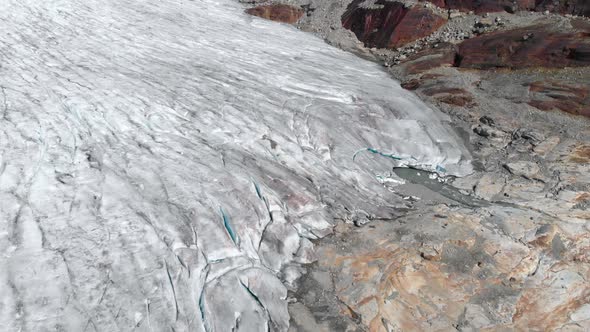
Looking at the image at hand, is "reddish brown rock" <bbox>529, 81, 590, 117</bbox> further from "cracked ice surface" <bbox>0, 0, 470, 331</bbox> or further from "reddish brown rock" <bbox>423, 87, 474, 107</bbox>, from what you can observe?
"cracked ice surface" <bbox>0, 0, 470, 331</bbox>

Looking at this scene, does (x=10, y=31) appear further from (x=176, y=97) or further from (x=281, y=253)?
(x=281, y=253)

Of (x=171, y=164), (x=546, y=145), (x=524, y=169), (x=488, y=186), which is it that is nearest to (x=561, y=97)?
(x=546, y=145)

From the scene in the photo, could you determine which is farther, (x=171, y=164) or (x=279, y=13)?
(x=279, y=13)

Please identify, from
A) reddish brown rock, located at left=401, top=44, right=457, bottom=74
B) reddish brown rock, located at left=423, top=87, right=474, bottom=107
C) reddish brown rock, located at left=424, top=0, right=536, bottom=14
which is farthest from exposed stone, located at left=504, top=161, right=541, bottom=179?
reddish brown rock, located at left=424, top=0, right=536, bottom=14

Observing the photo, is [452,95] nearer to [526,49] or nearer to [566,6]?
[526,49]

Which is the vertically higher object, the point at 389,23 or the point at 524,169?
the point at 389,23

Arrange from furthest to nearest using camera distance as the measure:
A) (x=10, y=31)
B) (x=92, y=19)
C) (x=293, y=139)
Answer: (x=92, y=19)
(x=10, y=31)
(x=293, y=139)

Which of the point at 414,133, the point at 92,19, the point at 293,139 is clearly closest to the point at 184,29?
the point at 92,19
